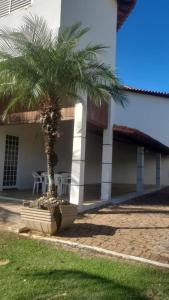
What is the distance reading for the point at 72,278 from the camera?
5.24 meters

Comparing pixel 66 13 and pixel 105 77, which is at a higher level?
pixel 66 13

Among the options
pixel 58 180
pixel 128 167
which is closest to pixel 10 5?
pixel 58 180

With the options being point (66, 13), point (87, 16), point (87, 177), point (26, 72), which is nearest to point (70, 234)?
point (26, 72)

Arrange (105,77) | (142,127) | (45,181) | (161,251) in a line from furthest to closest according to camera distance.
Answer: (142,127)
(45,181)
(105,77)
(161,251)

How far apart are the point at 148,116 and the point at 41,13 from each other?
1293cm

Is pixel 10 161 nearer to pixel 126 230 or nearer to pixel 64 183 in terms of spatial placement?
pixel 64 183

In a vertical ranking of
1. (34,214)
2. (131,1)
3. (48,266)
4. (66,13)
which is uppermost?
(131,1)

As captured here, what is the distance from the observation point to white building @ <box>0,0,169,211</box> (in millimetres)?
10938

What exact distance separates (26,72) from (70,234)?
4.03m

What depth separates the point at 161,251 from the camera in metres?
6.72

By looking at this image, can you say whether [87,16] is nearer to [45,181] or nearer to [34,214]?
[45,181]

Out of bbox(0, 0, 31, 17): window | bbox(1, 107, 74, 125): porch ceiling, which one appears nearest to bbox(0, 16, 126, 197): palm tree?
bbox(1, 107, 74, 125): porch ceiling

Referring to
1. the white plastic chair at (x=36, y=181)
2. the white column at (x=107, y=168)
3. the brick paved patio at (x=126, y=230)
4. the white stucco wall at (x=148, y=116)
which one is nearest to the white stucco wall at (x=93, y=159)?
the white stucco wall at (x=148, y=116)

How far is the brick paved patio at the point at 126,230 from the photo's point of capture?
6.92m
